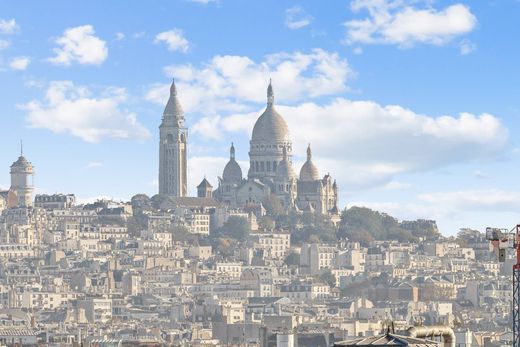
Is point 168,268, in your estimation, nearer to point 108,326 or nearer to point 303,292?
point 303,292

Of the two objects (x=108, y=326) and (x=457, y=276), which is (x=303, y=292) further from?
(x=108, y=326)

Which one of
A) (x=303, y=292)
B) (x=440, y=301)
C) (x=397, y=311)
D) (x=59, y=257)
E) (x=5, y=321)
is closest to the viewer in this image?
(x=5, y=321)

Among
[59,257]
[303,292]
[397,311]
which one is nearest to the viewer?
[397,311]

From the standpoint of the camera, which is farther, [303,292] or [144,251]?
[144,251]

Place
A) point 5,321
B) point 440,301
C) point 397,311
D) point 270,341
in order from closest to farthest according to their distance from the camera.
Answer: point 270,341
point 5,321
point 397,311
point 440,301

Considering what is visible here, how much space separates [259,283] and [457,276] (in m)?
16.4

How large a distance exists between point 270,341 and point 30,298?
7061 cm

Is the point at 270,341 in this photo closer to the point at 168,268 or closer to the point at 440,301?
the point at 440,301

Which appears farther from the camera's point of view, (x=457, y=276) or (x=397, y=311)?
(x=457, y=276)

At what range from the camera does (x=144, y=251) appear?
199750 mm

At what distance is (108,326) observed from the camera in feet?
460

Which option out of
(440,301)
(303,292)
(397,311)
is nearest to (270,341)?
(397,311)

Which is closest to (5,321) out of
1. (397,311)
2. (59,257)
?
(397,311)

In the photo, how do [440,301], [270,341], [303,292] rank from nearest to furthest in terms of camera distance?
[270,341], [440,301], [303,292]
